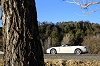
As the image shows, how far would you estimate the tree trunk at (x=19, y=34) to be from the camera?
169 inches

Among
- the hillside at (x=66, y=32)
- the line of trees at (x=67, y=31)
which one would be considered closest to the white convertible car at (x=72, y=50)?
the hillside at (x=66, y=32)

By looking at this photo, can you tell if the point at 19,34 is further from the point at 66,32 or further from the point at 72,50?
the point at 66,32

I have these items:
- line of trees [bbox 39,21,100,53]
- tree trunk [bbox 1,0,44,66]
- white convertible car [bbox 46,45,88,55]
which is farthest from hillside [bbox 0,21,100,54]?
tree trunk [bbox 1,0,44,66]

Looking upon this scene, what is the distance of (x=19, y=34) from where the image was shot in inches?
170

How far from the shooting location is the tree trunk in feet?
14.1

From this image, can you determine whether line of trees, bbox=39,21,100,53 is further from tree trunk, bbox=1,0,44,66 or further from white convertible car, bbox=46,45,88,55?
tree trunk, bbox=1,0,44,66

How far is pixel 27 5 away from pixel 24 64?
0.87 meters

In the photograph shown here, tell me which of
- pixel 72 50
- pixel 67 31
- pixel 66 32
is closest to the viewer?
pixel 72 50

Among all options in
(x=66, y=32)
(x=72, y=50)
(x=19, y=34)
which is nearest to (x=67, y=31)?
(x=66, y=32)

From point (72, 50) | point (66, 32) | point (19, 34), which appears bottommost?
point (19, 34)

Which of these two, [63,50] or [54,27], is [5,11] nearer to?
[63,50]

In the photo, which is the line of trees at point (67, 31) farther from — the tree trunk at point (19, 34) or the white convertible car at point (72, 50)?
the tree trunk at point (19, 34)

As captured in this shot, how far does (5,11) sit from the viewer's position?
4359mm

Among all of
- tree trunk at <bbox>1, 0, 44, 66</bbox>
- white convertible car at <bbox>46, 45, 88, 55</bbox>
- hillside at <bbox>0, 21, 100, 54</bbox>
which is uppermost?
hillside at <bbox>0, 21, 100, 54</bbox>
